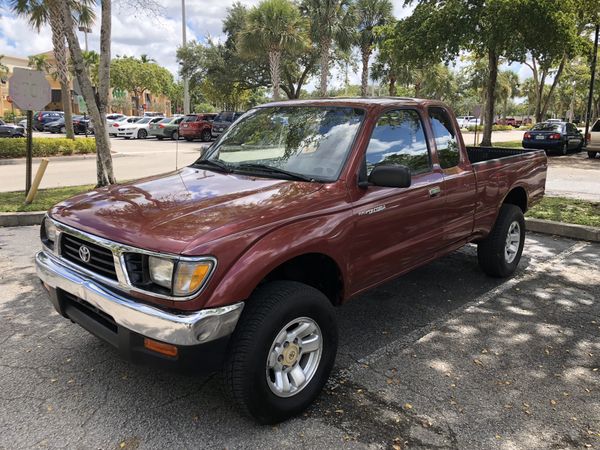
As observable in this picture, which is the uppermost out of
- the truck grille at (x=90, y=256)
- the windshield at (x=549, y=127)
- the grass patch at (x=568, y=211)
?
the windshield at (x=549, y=127)

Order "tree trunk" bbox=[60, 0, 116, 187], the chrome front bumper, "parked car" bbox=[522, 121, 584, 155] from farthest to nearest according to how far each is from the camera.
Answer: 1. "parked car" bbox=[522, 121, 584, 155]
2. "tree trunk" bbox=[60, 0, 116, 187]
3. the chrome front bumper

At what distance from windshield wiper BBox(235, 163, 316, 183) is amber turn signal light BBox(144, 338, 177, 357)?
4.57 feet

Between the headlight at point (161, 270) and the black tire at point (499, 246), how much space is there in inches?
143

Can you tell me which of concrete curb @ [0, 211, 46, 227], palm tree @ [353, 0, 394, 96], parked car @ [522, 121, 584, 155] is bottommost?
concrete curb @ [0, 211, 46, 227]

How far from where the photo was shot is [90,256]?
282 cm

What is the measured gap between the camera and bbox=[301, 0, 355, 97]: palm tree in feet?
85.9

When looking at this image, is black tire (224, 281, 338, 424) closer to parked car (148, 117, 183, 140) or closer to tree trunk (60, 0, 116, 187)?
tree trunk (60, 0, 116, 187)

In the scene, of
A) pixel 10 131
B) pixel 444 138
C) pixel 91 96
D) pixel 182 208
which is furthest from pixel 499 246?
pixel 10 131

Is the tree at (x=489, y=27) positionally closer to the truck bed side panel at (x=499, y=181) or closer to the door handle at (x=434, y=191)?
the truck bed side panel at (x=499, y=181)

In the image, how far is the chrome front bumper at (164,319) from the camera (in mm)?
2404

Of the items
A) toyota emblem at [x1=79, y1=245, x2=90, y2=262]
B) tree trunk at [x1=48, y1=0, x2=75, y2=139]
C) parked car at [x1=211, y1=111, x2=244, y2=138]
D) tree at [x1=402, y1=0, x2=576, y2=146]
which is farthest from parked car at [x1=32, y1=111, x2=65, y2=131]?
toyota emblem at [x1=79, y1=245, x2=90, y2=262]

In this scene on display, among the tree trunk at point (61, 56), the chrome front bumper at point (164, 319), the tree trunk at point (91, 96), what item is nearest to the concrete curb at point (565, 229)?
the chrome front bumper at point (164, 319)

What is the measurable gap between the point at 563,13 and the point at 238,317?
1687 cm

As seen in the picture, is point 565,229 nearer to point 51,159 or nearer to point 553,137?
point 553,137
